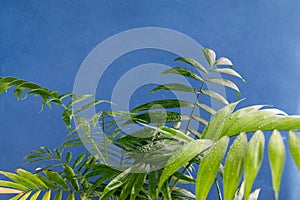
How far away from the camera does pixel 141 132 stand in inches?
40.5

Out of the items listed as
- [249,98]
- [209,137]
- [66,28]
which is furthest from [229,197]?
[66,28]

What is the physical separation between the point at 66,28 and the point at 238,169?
4.22 ft

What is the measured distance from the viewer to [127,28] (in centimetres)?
174

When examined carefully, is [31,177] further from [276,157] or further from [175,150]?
[276,157]

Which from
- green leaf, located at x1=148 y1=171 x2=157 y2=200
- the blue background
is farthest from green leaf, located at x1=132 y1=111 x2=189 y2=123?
the blue background

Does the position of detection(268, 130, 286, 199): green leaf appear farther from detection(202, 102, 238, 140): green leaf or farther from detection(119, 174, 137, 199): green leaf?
detection(119, 174, 137, 199): green leaf

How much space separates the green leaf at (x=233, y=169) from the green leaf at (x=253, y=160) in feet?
0.08

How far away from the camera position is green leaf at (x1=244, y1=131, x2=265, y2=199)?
20.9 inches

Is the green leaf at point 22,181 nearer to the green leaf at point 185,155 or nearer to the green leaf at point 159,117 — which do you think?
the green leaf at point 159,117

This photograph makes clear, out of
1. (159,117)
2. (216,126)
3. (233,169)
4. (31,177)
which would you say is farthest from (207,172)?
(31,177)

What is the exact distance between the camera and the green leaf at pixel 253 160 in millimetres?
532

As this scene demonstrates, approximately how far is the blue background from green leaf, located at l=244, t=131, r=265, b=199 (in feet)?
3.86

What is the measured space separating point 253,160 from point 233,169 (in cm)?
5

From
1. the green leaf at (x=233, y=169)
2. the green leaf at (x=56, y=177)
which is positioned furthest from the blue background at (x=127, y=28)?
the green leaf at (x=233, y=169)
